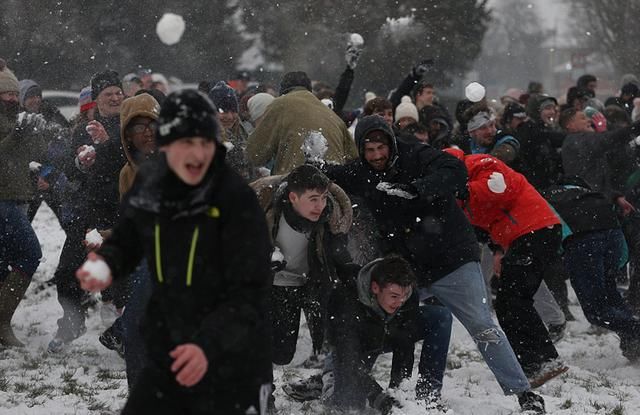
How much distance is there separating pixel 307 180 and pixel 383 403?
4.61ft

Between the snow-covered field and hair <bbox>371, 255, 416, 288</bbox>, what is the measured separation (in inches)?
30.2

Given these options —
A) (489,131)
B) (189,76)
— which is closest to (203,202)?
(489,131)

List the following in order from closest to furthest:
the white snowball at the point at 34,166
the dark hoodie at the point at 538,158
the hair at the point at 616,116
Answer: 1. the white snowball at the point at 34,166
2. the dark hoodie at the point at 538,158
3. the hair at the point at 616,116

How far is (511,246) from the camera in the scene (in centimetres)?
662

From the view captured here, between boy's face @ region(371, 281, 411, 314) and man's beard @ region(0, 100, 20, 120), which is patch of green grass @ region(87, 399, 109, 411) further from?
man's beard @ region(0, 100, 20, 120)

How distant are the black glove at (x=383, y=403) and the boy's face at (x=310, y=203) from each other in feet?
3.70

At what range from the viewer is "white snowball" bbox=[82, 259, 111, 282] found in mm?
3268

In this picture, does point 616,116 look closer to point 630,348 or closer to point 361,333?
point 630,348

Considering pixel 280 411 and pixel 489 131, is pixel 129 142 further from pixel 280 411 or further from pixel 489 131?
pixel 489 131

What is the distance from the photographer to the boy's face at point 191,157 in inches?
129

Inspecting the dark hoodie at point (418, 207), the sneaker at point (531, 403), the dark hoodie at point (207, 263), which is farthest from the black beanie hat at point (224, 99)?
the dark hoodie at point (207, 263)

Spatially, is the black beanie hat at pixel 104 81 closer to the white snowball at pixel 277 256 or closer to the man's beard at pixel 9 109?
the man's beard at pixel 9 109

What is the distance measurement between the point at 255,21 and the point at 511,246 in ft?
73.0


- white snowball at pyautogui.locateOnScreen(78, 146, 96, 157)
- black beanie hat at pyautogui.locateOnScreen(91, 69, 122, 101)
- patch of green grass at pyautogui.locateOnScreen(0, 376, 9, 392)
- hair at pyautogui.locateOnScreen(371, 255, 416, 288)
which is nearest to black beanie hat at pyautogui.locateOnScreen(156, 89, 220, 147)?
hair at pyautogui.locateOnScreen(371, 255, 416, 288)
